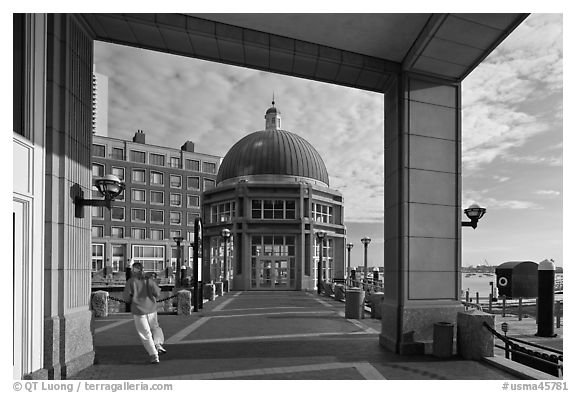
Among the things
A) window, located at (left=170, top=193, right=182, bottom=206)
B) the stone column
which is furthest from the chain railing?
window, located at (left=170, top=193, right=182, bottom=206)

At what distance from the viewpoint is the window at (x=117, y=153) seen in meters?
76.9

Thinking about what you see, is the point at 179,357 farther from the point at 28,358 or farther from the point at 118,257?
the point at 118,257

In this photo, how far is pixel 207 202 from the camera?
43.0m

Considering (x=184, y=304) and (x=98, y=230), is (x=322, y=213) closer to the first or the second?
(x=184, y=304)

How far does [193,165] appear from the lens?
8525cm

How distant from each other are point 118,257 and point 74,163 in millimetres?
69299

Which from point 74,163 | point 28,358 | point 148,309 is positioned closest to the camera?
point 28,358

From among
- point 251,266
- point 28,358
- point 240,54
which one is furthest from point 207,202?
point 28,358

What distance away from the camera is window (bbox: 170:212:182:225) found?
79.6 m

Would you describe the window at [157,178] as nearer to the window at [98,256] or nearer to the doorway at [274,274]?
the window at [98,256]

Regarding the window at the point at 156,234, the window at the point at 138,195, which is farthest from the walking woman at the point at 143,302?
the window at the point at 156,234

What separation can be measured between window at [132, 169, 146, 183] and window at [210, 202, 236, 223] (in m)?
38.9

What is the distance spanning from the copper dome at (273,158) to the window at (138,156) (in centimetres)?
3865

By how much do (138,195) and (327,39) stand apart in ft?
233
